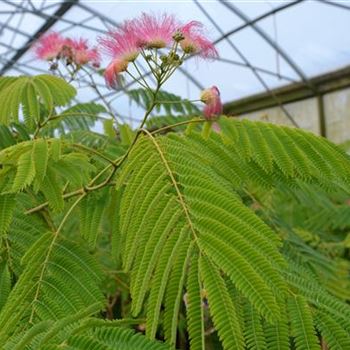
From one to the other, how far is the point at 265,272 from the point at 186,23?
58cm

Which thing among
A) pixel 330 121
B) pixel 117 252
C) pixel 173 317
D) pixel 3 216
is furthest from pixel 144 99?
pixel 330 121

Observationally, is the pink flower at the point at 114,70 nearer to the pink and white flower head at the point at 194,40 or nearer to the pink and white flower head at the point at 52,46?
the pink and white flower head at the point at 194,40

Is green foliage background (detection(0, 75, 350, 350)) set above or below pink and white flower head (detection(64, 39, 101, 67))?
below

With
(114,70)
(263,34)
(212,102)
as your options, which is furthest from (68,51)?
(263,34)

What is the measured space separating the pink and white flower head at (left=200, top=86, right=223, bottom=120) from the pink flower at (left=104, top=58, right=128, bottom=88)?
172mm

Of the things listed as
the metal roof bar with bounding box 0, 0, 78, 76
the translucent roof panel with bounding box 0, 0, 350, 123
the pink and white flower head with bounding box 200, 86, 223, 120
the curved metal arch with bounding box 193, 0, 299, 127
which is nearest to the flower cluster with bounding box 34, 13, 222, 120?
the pink and white flower head with bounding box 200, 86, 223, 120

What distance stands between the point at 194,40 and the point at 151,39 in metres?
0.08

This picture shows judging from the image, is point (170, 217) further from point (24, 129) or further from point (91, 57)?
point (91, 57)

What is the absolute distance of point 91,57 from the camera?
2227mm

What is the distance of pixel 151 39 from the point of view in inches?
50.0

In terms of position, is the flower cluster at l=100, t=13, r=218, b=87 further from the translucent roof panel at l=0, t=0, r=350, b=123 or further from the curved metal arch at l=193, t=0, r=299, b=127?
the curved metal arch at l=193, t=0, r=299, b=127

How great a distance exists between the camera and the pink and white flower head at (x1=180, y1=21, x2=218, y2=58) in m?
1.28

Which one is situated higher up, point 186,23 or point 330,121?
point 186,23

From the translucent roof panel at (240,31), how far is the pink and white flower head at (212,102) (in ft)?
19.4
